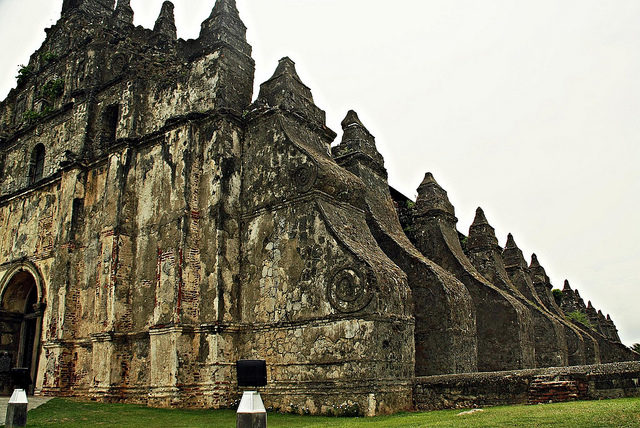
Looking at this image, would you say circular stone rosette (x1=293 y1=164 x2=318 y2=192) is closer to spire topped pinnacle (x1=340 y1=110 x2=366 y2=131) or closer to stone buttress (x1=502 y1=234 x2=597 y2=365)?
spire topped pinnacle (x1=340 y1=110 x2=366 y2=131)

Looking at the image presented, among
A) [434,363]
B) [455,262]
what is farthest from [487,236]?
[434,363]

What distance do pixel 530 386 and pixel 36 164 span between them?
1502cm

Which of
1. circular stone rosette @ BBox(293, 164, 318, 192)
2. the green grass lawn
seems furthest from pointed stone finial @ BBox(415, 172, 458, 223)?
the green grass lawn

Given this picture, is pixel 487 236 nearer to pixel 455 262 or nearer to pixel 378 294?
pixel 455 262

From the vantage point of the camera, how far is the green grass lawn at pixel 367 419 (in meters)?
5.14

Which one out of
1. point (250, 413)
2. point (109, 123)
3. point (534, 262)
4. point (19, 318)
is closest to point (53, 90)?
point (109, 123)

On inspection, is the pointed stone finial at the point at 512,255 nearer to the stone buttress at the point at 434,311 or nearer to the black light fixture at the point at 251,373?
the stone buttress at the point at 434,311

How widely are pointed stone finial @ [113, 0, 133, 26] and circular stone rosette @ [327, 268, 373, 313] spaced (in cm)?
1133

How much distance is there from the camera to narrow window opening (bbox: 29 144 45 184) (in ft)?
53.7

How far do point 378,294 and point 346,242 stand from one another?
1.12m

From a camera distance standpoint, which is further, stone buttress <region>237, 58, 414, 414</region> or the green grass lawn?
stone buttress <region>237, 58, 414, 414</region>

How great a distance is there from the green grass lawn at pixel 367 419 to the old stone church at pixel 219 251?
0.63 metres

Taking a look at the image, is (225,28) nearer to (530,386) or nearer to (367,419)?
(367,419)

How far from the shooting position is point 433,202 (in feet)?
46.8
